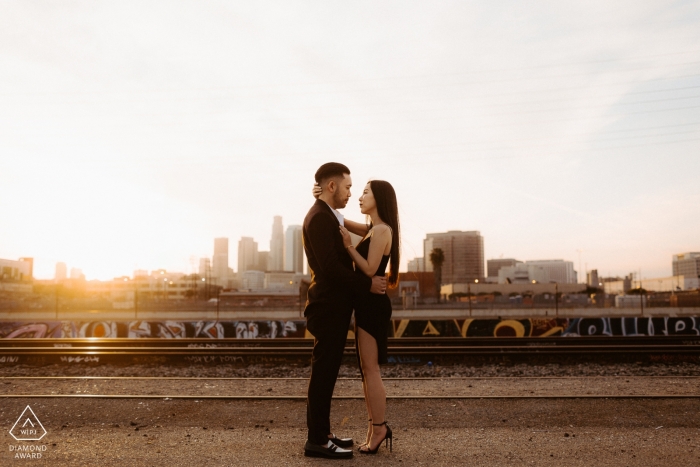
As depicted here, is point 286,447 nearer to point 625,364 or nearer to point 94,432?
point 94,432

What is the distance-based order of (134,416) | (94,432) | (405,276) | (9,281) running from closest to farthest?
(94,432) → (134,416) → (405,276) → (9,281)

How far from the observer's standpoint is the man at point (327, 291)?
12.2 feet

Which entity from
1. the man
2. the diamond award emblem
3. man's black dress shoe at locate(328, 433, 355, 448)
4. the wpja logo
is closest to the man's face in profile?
the man

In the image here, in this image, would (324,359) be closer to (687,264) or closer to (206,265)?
(206,265)

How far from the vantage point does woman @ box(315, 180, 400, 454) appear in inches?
151

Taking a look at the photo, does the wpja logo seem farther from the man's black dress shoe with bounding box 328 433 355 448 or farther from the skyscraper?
the skyscraper

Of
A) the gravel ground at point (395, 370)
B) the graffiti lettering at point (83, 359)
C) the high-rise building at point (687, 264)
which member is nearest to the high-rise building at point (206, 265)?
the graffiti lettering at point (83, 359)

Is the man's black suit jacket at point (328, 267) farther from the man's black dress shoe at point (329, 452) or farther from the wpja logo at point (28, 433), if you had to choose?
the wpja logo at point (28, 433)

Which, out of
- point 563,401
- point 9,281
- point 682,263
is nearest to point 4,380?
point 563,401

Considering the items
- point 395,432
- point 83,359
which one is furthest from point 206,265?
point 395,432

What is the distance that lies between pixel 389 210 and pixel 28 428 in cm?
395

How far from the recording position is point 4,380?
869 centimetres

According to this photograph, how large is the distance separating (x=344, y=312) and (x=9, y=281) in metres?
131

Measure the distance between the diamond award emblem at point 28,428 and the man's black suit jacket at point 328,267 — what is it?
107 inches
